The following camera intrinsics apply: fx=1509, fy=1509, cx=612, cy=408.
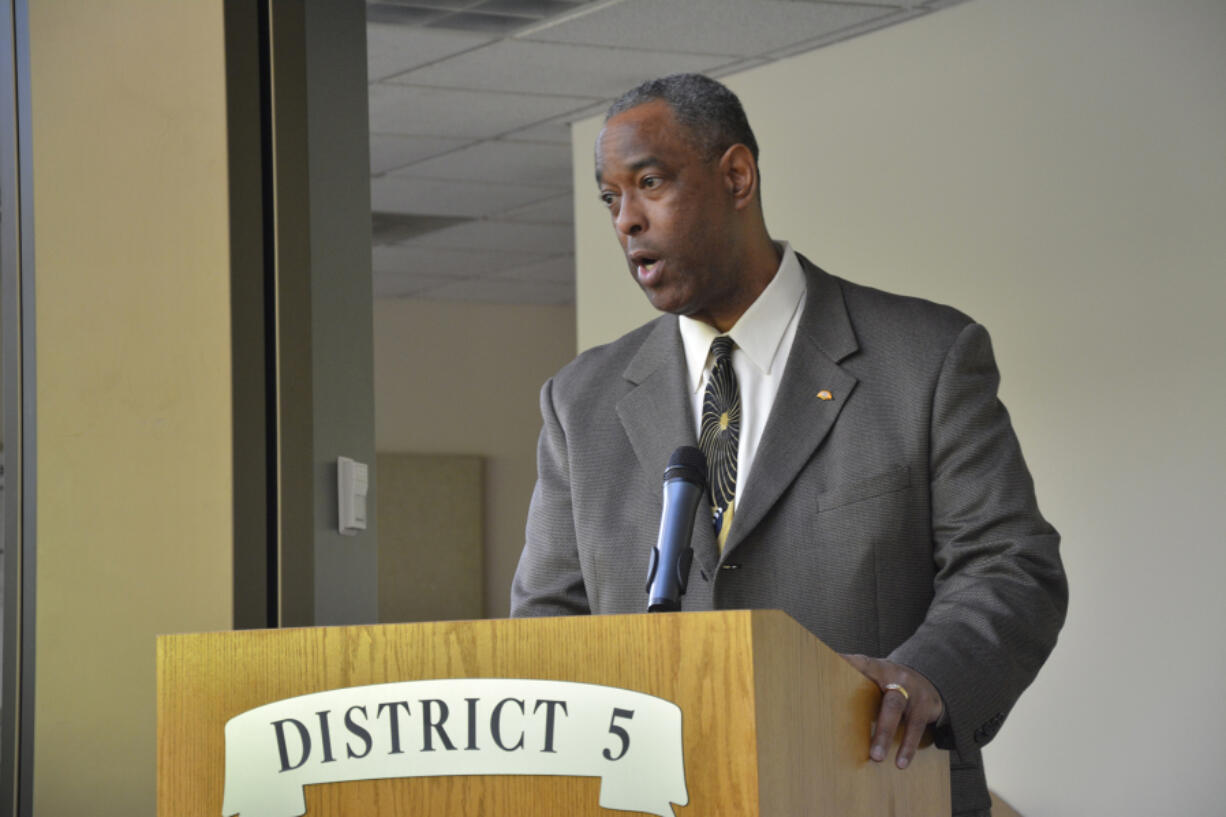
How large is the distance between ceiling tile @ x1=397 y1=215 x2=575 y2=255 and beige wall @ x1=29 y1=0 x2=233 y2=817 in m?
5.50

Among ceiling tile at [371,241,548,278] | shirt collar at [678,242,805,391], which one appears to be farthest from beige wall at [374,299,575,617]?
shirt collar at [678,242,805,391]

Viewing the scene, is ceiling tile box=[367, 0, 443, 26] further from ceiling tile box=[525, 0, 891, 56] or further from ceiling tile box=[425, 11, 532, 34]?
ceiling tile box=[525, 0, 891, 56]

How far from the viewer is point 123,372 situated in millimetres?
2236

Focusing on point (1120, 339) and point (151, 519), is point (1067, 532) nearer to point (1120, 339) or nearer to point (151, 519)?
point (1120, 339)

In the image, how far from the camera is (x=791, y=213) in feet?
18.5

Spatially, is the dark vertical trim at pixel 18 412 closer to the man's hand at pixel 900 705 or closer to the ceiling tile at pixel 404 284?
the man's hand at pixel 900 705

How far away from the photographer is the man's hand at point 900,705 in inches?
49.3

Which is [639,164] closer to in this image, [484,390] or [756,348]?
[756,348]

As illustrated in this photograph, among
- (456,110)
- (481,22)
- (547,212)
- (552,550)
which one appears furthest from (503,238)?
(552,550)

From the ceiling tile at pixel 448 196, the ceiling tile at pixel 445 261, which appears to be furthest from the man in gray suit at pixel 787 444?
the ceiling tile at pixel 445 261

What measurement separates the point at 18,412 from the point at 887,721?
151 centimetres

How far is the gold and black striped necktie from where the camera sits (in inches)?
66.3

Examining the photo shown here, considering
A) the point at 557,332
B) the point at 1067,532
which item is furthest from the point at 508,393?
the point at 1067,532

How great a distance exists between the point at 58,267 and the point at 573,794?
1501 mm
